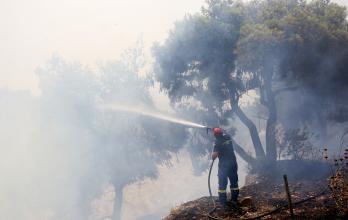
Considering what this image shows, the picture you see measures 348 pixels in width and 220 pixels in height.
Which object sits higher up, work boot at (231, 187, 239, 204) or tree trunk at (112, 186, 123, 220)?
work boot at (231, 187, 239, 204)

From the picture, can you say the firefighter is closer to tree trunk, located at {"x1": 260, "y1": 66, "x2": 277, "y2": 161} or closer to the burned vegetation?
the burned vegetation

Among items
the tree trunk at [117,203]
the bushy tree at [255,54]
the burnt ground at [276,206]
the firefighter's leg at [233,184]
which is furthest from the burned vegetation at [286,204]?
the tree trunk at [117,203]

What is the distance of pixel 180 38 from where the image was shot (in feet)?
63.8

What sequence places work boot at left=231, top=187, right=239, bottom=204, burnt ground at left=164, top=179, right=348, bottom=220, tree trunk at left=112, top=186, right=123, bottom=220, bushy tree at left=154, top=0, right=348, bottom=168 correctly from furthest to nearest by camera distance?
tree trunk at left=112, top=186, right=123, bottom=220 → bushy tree at left=154, top=0, right=348, bottom=168 → work boot at left=231, top=187, right=239, bottom=204 → burnt ground at left=164, top=179, right=348, bottom=220

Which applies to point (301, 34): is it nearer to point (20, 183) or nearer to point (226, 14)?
point (226, 14)

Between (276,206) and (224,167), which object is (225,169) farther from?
(276,206)

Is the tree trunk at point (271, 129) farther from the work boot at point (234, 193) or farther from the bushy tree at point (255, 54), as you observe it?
the work boot at point (234, 193)

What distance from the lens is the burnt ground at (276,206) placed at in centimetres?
852

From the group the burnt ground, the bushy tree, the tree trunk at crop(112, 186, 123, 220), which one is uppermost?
the bushy tree

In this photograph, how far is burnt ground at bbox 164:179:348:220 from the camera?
27.9 feet

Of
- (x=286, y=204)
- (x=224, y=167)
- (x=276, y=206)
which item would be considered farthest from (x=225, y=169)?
(x=286, y=204)

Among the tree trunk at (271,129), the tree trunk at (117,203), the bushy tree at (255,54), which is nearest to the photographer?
the bushy tree at (255,54)

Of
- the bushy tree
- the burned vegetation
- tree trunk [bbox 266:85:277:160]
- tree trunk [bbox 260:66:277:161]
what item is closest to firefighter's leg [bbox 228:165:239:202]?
the burned vegetation

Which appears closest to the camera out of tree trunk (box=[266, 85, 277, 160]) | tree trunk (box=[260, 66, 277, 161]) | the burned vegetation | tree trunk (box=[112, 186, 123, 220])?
the burned vegetation
